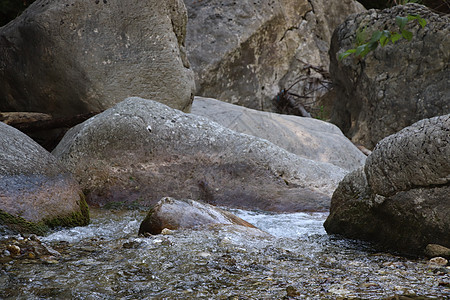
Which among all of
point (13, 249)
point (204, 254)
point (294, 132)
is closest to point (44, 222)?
point (13, 249)

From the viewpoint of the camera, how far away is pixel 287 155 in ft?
17.1

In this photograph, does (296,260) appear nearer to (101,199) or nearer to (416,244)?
(416,244)

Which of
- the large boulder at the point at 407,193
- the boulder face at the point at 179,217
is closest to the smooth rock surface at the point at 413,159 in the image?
the large boulder at the point at 407,193

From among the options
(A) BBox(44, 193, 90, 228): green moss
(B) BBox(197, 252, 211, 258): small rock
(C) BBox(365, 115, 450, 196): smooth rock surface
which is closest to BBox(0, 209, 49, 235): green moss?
(A) BBox(44, 193, 90, 228): green moss

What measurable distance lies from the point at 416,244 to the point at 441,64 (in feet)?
19.6

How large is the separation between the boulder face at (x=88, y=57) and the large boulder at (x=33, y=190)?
2547mm

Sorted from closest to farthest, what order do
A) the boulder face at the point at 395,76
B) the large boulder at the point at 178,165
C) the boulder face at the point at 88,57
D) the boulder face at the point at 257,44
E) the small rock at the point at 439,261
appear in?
A: the small rock at the point at 439,261
the large boulder at the point at 178,165
the boulder face at the point at 88,57
the boulder face at the point at 395,76
the boulder face at the point at 257,44

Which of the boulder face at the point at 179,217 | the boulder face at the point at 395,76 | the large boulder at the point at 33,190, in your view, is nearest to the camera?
the large boulder at the point at 33,190

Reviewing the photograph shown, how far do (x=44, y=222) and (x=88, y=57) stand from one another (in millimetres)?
3276

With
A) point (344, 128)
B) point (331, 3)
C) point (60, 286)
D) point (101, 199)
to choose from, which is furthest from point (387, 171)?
point (331, 3)

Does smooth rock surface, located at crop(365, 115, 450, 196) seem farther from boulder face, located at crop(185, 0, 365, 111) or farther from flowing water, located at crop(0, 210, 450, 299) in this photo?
boulder face, located at crop(185, 0, 365, 111)

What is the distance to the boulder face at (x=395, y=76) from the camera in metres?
7.89

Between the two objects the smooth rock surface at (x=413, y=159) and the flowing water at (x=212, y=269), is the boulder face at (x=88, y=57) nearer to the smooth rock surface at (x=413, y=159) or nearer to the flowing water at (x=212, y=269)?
the flowing water at (x=212, y=269)

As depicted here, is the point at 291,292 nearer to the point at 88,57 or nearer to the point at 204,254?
the point at 204,254
